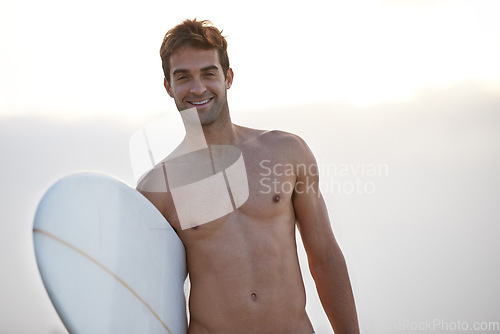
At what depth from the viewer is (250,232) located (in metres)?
2.74

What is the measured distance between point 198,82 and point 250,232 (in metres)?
0.68

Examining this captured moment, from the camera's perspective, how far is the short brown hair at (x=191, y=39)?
284 centimetres

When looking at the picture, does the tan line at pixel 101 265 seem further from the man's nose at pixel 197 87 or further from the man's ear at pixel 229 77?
the man's ear at pixel 229 77

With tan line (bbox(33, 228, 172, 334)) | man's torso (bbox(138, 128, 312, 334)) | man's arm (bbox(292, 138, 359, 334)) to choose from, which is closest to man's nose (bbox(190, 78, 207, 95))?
man's torso (bbox(138, 128, 312, 334))

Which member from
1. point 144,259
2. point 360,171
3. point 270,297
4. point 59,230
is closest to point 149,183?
point 144,259

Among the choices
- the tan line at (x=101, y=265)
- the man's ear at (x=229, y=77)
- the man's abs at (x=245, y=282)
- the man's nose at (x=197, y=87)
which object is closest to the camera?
the tan line at (x=101, y=265)

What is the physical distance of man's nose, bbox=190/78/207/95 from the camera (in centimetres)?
280

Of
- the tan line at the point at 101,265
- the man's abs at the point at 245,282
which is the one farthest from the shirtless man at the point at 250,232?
the tan line at the point at 101,265

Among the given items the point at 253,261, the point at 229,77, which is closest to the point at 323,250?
the point at 253,261

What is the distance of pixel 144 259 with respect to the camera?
279 centimetres

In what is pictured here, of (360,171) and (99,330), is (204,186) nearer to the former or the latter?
(99,330)

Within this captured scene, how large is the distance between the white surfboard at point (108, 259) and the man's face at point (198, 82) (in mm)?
451

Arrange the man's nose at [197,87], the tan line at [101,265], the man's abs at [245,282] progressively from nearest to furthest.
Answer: the tan line at [101,265]
the man's abs at [245,282]
the man's nose at [197,87]

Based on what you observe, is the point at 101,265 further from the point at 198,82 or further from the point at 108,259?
the point at 198,82
